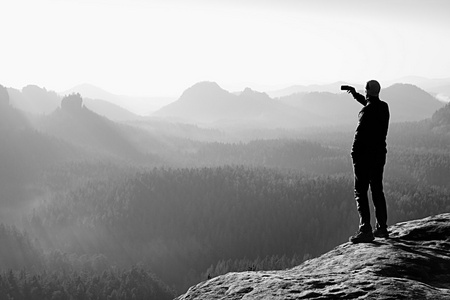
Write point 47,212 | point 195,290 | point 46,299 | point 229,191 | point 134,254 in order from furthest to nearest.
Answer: point 229,191 < point 47,212 < point 134,254 < point 46,299 < point 195,290

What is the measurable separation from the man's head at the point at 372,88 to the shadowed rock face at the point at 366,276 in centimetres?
525

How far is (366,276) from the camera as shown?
11164 mm

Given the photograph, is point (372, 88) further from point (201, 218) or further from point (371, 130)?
point (201, 218)

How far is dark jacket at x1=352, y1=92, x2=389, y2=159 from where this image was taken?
14.7 meters

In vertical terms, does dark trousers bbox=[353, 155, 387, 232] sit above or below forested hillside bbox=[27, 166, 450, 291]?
above

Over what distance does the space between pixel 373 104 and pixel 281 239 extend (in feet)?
510

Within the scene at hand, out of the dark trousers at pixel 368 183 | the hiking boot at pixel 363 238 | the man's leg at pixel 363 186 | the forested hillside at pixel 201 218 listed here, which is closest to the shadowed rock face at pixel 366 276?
the hiking boot at pixel 363 238

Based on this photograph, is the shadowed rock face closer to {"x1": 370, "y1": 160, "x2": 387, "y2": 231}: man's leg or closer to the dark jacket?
{"x1": 370, "y1": 160, "x2": 387, "y2": 231}: man's leg

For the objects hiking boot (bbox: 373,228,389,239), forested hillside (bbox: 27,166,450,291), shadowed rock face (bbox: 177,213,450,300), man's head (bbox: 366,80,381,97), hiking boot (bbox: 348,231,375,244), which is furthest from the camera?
forested hillside (bbox: 27,166,450,291)

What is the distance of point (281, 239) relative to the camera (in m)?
165

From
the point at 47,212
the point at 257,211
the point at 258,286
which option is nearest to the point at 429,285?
the point at 258,286

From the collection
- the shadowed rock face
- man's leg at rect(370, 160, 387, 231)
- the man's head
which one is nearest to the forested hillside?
man's leg at rect(370, 160, 387, 231)

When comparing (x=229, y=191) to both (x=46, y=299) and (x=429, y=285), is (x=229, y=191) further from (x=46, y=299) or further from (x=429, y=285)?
(x=429, y=285)

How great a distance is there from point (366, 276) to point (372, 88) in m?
6.68
